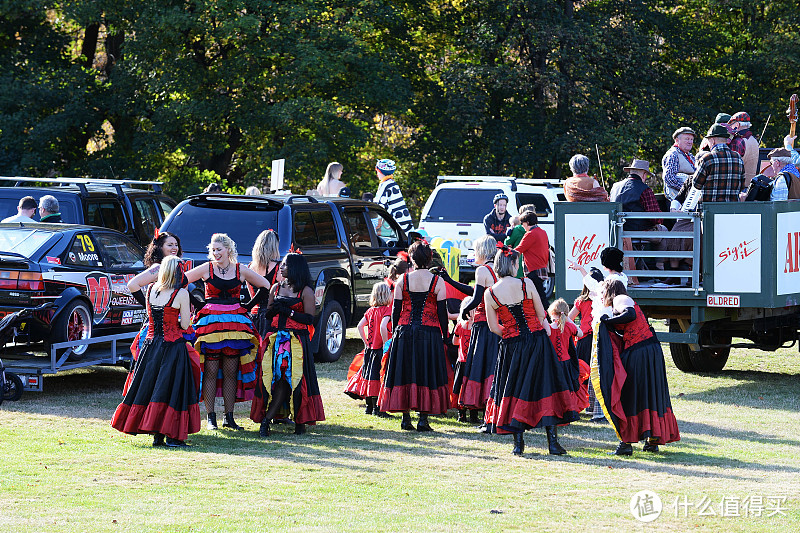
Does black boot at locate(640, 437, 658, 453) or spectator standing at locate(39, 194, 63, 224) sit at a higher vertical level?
spectator standing at locate(39, 194, 63, 224)

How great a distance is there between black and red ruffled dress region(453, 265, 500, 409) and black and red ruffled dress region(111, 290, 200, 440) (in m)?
2.40

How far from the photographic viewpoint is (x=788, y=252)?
11570 mm

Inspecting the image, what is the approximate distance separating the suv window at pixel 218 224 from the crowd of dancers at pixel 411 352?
2383 mm

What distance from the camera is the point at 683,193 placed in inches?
487

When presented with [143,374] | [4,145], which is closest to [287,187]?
[4,145]

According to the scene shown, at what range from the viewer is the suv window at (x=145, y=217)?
15.8 metres

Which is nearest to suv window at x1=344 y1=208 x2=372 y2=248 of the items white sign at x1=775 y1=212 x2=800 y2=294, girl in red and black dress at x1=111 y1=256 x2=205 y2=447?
white sign at x1=775 y1=212 x2=800 y2=294

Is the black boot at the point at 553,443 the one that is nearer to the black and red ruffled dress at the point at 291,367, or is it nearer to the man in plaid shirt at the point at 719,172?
the black and red ruffled dress at the point at 291,367

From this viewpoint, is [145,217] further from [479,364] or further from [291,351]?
[479,364]

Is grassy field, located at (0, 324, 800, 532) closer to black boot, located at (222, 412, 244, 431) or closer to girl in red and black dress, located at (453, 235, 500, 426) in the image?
black boot, located at (222, 412, 244, 431)

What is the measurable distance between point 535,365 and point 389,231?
7296mm

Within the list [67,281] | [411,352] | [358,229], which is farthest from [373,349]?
[358,229]

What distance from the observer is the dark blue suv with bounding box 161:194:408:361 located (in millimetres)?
13305

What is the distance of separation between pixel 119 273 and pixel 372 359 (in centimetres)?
324
